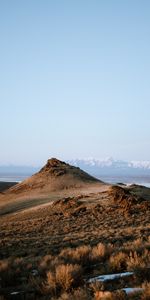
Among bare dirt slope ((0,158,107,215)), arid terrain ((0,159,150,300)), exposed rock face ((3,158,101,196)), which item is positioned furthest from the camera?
exposed rock face ((3,158,101,196))

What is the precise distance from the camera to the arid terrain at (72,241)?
9.61 meters

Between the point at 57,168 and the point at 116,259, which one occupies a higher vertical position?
the point at 57,168

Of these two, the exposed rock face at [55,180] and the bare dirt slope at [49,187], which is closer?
the bare dirt slope at [49,187]

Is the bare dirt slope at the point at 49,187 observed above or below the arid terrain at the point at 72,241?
above

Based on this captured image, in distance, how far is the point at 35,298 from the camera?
9391 millimetres

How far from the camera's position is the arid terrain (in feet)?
31.5

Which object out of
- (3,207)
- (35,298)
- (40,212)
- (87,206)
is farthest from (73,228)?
(3,207)

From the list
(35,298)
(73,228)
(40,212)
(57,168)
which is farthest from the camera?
(57,168)

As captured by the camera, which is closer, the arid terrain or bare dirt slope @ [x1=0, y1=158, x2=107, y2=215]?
the arid terrain

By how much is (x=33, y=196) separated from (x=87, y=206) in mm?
21672

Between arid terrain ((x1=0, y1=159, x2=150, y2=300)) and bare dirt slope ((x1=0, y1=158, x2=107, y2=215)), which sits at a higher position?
bare dirt slope ((x1=0, y1=158, x2=107, y2=215))

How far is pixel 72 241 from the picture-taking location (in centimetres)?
2245

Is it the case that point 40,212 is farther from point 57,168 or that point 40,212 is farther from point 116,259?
point 116,259

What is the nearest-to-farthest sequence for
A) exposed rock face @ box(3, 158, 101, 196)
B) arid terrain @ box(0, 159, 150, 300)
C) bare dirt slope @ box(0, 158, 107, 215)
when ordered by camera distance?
arid terrain @ box(0, 159, 150, 300), bare dirt slope @ box(0, 158, 107, 215), exposed rock face @ box(3, 158, 101, 196)
